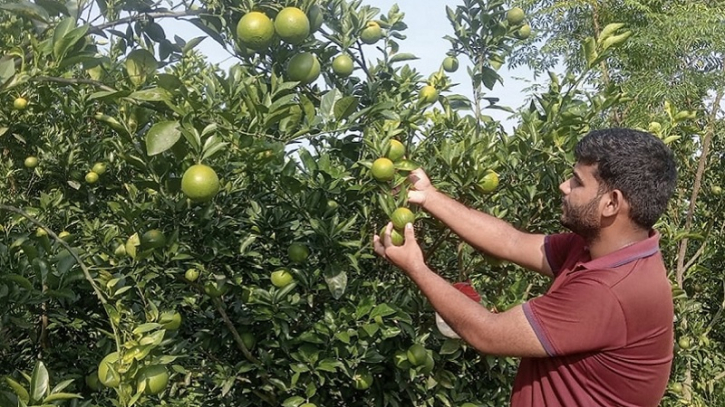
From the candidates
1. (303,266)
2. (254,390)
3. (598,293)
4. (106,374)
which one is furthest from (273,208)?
(598,293)

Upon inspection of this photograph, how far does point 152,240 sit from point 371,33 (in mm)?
929

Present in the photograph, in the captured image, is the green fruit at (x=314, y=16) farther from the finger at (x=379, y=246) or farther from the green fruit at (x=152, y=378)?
the green fruit at (x=152, y=378)

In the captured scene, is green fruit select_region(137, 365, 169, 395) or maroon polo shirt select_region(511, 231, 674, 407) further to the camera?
maroon polo shirt select_region(511, 231, 674, 407)

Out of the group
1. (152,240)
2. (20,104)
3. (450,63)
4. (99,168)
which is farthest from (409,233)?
(20,104)

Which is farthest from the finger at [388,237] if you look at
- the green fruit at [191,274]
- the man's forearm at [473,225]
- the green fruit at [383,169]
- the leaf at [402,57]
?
the leaf at [402,57]

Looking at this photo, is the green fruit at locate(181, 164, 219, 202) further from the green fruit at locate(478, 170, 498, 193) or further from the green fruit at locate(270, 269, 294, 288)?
the green fruit at locate(478, 170, 498, 193)

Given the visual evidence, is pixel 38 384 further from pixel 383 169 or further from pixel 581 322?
pixel 581 322

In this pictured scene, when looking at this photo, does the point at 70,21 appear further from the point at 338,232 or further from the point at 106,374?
the point at 338,232

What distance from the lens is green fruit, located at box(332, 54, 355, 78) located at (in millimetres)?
2266

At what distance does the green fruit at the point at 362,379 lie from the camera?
2219 mm

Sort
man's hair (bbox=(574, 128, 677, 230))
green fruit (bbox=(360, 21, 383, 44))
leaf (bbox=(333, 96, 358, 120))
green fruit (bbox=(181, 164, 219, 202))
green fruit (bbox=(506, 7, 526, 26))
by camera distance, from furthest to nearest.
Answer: green fruit (bbox=(506, 7, 526, 26)), green fruit (bbox=(360, 21, 383, 44)), leaf (bbox=(333, 96, 358, 120)), man's hair (bbox=(574, 128, 677, 230)), green fruit (bbox=(181, 164, 219, 202))

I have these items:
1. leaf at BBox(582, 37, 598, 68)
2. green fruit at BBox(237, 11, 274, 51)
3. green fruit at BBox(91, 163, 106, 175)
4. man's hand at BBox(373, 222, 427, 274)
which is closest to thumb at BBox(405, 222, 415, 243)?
man's hand at BBox(373, 222, 427, 274)

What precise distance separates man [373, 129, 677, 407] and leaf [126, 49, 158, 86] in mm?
693

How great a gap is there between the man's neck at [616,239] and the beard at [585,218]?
0.02m
